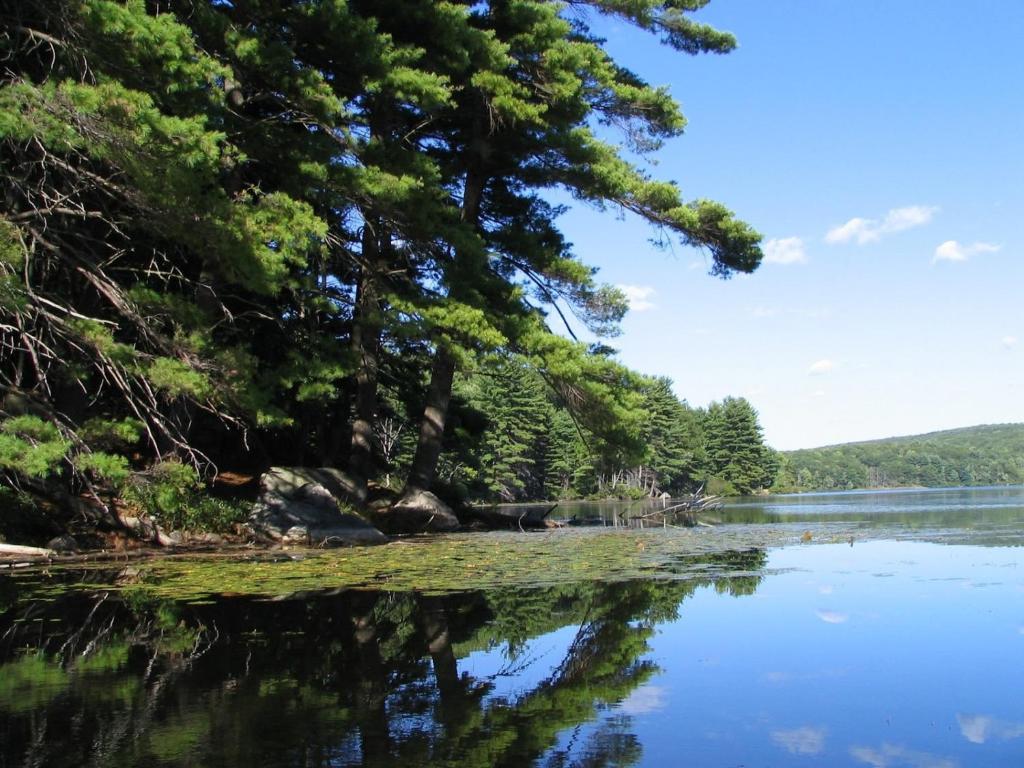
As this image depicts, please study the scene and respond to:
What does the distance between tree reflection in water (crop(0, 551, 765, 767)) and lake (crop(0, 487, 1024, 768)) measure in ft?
0.05

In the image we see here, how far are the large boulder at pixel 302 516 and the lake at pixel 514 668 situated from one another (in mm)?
3935

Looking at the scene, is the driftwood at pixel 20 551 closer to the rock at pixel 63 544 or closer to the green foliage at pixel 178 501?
the rock at pixel 63 544

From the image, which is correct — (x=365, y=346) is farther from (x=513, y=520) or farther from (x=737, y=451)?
(x=737, y=451)

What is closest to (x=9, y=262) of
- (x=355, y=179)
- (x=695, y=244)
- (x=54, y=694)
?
(x=355, y=179)

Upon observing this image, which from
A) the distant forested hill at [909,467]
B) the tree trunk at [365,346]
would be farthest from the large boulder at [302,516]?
the distant forested hill at [909,467]

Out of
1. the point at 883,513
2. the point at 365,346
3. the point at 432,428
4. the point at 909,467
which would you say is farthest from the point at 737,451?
the point at 909,467

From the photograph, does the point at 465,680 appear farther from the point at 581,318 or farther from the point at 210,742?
the point at 581,318

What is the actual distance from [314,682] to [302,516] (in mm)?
8810

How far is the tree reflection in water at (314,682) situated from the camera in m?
2.90

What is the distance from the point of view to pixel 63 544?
33.4ft

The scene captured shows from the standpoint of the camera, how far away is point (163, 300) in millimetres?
9734

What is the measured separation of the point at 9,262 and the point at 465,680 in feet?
22.6

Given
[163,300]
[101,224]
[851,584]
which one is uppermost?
[101,224]

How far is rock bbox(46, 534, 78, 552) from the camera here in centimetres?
1008
